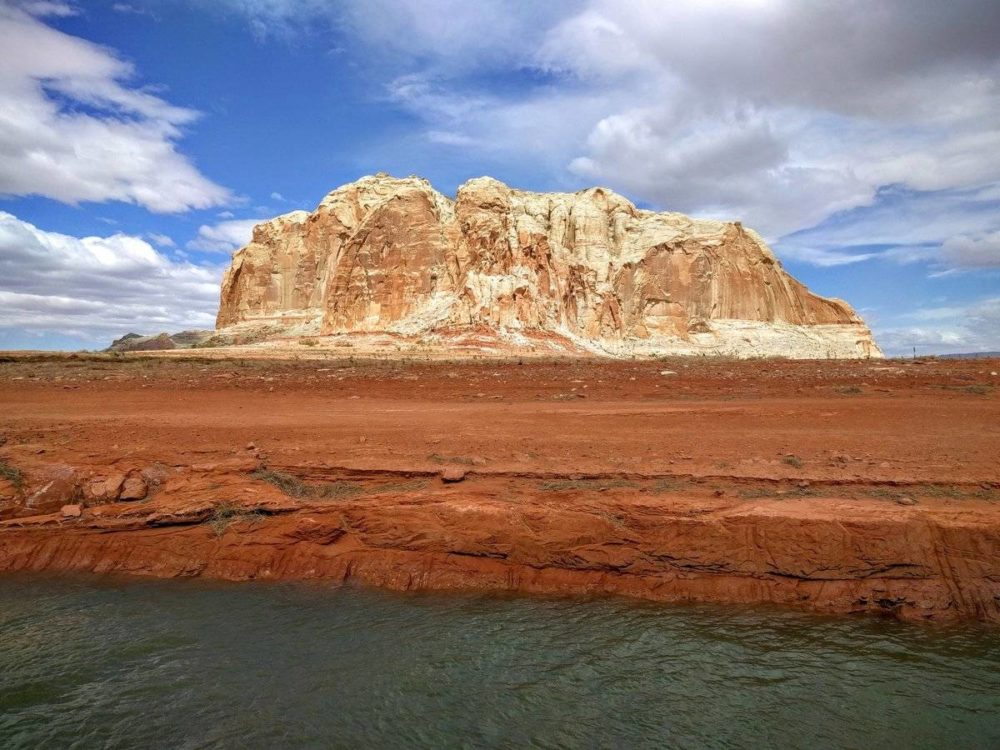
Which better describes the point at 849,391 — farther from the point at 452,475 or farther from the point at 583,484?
the point at 452,475

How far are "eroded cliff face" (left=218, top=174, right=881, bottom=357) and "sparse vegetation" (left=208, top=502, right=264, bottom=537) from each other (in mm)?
42912

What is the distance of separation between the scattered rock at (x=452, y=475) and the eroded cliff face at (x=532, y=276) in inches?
1674

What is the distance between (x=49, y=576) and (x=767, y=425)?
1028cm

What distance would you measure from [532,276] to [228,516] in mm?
50080

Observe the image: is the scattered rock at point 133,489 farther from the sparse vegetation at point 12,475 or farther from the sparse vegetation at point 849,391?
the sparse vegetation at point 849,391

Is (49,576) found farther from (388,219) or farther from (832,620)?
(388,219)

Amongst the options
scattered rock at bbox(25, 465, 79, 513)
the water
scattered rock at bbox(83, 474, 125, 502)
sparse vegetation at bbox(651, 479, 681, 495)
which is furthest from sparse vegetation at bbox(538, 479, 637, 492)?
scattered rock at bbox(25, 465, 79, 513)

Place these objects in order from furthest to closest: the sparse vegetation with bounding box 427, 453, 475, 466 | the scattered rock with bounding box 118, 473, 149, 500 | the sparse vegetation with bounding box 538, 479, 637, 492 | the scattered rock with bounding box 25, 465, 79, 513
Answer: the sparse vegetation with bounding box 427, 453, 475, 466 < the scattered rock with bounding box 118, 473, 149, 500 < the scattered rock with bounding box 25, 465, 79, 513 < the sparse vegetation with bounding box 538, 479, 637, 492

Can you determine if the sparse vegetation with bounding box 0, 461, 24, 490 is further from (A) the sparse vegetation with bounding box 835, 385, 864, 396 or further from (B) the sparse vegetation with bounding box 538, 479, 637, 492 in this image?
(A) the sparse vegetation with bounding box 835, 385, 864, 396

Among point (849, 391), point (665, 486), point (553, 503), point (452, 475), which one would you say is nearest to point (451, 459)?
point (452, 475)

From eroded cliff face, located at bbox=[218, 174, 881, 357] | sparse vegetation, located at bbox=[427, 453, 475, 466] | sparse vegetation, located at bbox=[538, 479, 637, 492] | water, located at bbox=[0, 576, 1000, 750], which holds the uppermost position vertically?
eroded cliff face, located at bbox=[218, 174, 881, 357]

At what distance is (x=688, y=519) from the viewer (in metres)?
7.11

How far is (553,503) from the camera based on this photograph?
7.55m

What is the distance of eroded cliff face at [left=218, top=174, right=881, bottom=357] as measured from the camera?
188 feet
